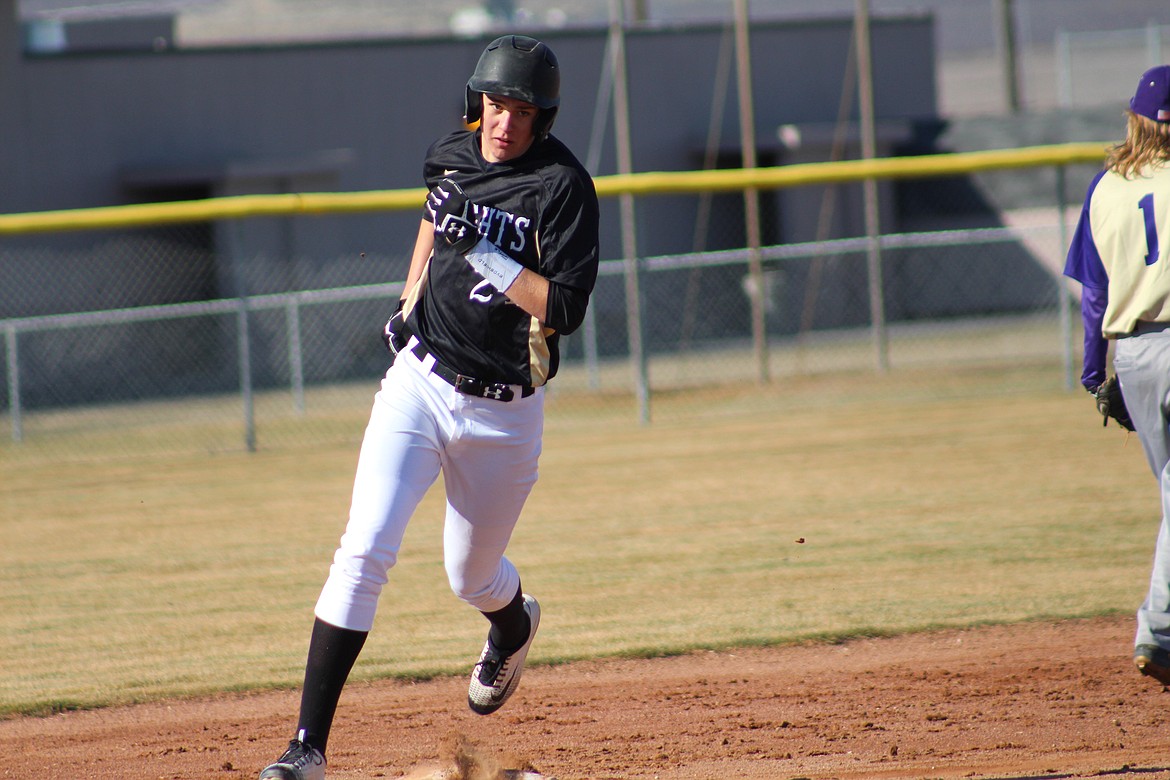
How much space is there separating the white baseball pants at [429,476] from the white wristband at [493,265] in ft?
1.07

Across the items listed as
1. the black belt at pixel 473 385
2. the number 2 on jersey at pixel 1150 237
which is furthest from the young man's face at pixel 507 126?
the number 2 on jersey at pixel 1150 237

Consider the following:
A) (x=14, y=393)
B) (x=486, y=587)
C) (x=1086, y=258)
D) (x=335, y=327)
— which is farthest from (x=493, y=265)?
(x=335, y=327)

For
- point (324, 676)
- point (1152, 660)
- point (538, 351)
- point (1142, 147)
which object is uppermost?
point (1142, 147)

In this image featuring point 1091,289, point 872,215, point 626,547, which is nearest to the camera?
point 1091,289

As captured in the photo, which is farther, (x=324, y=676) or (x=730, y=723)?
(x=730, y=723)

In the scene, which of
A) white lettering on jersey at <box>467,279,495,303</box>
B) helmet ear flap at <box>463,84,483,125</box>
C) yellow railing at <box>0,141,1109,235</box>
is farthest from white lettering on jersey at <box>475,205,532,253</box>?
yellow railing at <box>0,141,1109,235</box>

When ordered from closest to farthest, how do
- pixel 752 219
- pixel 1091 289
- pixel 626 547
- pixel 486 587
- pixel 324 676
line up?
pixel 324 676 < pixel 486 587 < pixel 1091 289 < pixel 626 547 < pixel 752 219

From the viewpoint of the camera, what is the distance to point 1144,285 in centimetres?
424

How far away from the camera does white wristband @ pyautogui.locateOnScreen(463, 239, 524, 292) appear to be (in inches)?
139

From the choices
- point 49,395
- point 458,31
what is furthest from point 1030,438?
point 458,31

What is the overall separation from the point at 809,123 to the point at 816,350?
26.1ft

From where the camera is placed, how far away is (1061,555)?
21.5ft

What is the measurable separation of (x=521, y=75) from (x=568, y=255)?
506 mm

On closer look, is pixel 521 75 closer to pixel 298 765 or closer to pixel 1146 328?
pixel 298 765
